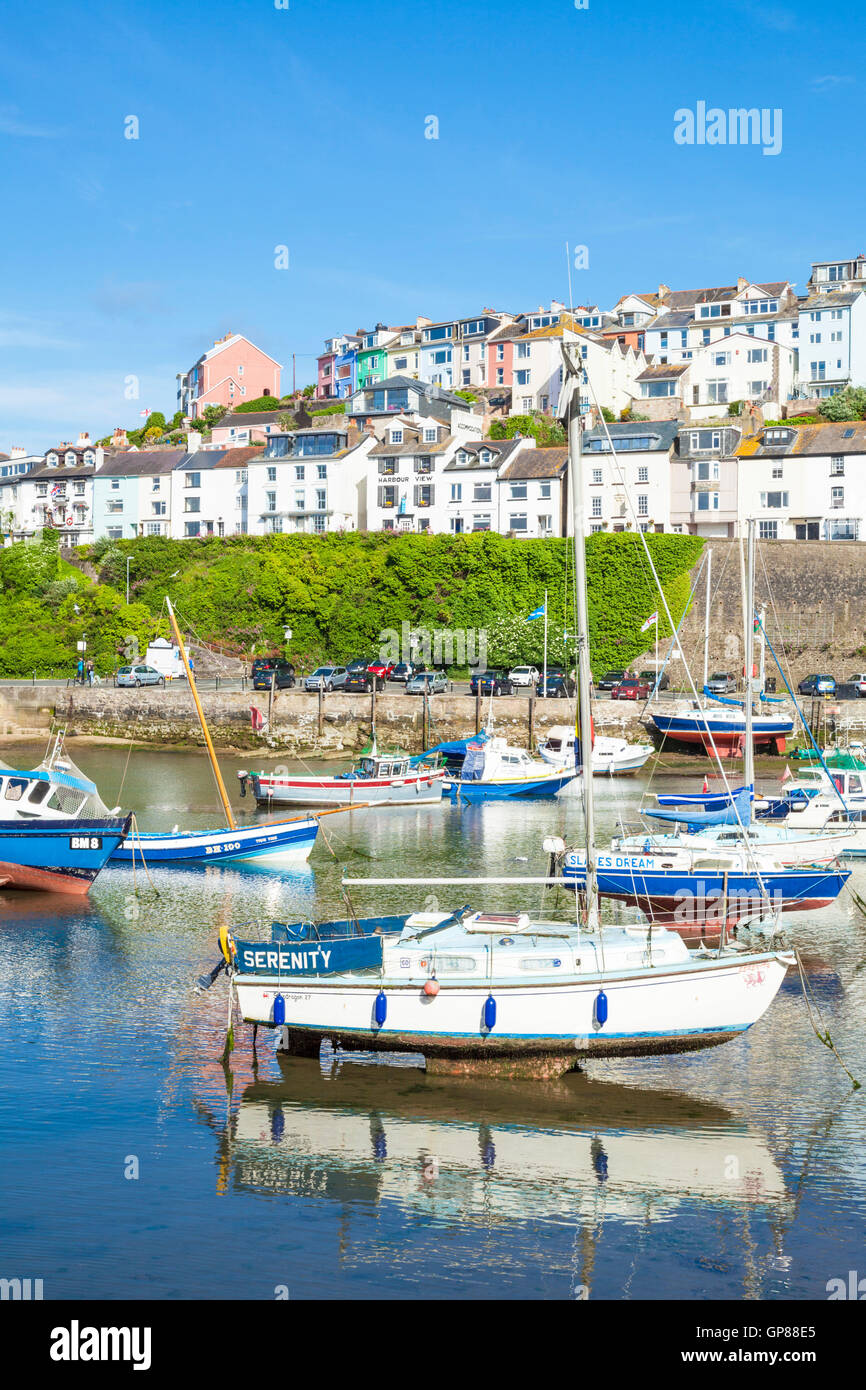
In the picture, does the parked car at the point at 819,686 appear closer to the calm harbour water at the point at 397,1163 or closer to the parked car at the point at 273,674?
the parked car at the point at 273,674

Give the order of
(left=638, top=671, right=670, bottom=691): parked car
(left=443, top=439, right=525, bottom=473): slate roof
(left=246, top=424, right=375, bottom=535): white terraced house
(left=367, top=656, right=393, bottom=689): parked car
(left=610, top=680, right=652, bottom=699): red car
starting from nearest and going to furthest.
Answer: (left=610, top=680, right=652, bottom=699): red car, (left=638, top=671, right=670, bottom=691): parked car, (left=367, top=656, right=393, bottom=689): parked car, (left=443, top=439, right=525, bottom=473): slate roof, (left=246, top=424, right=375, bottom=535): white terraced house

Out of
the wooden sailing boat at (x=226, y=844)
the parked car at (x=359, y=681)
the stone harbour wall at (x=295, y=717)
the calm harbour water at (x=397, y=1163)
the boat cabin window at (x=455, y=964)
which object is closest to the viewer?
the calm harbour water at (x=397, y=1163)

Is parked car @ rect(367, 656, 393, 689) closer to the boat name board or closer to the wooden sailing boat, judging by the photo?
the wooden sailing boat

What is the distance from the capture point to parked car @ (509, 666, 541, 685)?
180ft

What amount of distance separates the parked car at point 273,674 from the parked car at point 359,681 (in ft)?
9.50

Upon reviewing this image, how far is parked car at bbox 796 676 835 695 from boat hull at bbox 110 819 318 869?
28.8 m

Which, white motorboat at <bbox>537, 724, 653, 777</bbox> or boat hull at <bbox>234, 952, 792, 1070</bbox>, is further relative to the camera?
white motorboat at <bbox>537, 724, 653, 777</bbox>

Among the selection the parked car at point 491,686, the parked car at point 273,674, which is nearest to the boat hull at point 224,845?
the parked car at point 491,686

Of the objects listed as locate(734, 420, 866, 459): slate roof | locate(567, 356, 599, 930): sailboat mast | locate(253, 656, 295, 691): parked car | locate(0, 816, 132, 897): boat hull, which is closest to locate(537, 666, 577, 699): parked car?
locate(253, 656, 295, 691): parked car

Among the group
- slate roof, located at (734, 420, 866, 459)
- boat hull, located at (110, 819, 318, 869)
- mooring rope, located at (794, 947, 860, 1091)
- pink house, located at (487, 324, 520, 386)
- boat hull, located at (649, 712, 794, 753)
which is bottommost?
mooring rope, located at (794, 947, 860, 1091)

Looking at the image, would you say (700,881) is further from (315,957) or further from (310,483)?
(310,483)

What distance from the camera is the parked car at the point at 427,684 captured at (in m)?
52.0

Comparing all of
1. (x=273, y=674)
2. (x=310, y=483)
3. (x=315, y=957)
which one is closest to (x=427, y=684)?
(x=273, y=674)
